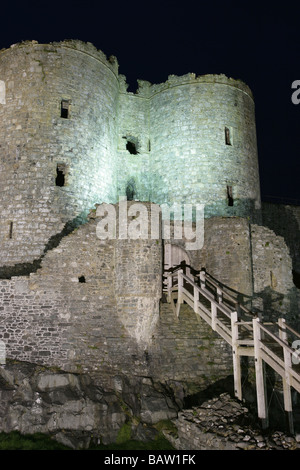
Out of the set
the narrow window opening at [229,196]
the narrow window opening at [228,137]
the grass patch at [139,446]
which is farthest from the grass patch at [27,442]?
the narrow window opening at [228,137]

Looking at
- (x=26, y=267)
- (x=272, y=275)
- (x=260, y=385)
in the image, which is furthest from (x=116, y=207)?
(x=260, y=385)

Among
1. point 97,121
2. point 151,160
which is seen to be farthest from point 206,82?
point 97,121

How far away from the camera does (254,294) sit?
18.5m

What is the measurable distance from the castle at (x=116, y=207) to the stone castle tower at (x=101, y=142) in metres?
0.05

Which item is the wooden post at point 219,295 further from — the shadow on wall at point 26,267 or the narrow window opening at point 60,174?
the narrow window opening at point 60,174

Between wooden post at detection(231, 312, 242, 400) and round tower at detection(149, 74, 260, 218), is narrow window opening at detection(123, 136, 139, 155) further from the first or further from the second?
wooden post at detection(231, 312, 242, 400)

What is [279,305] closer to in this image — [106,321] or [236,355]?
[236,355]

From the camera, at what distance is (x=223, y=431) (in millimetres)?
12234

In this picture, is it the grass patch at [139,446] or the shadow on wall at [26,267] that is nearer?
the grass patch at [139,446]

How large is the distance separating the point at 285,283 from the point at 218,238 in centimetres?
374

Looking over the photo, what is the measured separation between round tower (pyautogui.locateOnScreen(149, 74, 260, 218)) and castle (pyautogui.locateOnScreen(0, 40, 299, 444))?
6 centimetres

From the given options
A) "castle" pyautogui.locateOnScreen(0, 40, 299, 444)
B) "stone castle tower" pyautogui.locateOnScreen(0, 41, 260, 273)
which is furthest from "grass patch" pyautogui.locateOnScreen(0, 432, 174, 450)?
"stone castle tower" pyautogui.locateOnScreen(0, 41, 260, 273)

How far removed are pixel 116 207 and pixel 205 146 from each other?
808 centimetres

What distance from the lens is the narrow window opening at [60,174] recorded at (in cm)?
1923
